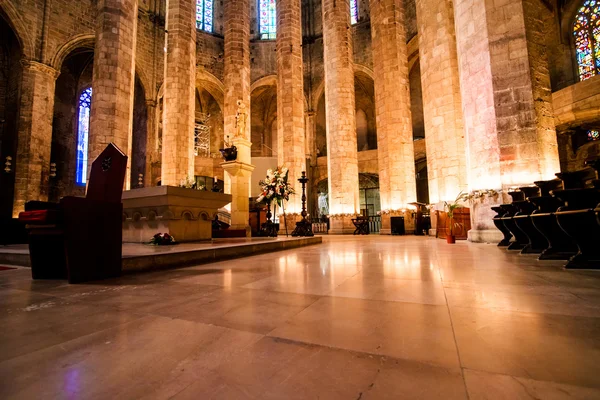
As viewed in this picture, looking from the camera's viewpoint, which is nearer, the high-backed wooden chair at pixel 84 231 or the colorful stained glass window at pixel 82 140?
the high-backed wooden chair at pixel 84 231

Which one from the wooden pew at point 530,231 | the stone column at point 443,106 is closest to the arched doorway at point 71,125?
the stone column at point 443,106

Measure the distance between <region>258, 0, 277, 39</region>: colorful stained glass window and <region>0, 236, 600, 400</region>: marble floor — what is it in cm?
2618

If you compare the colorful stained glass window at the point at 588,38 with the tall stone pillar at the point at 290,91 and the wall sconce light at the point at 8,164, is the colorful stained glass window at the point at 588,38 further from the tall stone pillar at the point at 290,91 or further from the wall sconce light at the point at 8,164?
the wall sconce light at the point at 8,164

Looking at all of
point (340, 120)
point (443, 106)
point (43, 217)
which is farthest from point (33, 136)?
point (443, 106)

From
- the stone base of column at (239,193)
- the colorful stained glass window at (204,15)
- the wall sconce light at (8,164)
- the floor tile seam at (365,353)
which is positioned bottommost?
the floor tile seam at (365,353)

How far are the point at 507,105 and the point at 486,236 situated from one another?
2.69 m

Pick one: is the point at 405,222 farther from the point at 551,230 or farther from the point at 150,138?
the point at 150,138

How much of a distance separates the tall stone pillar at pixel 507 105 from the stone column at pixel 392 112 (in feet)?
24.4

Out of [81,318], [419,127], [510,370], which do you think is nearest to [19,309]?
[81,318]

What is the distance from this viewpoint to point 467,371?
96 cm

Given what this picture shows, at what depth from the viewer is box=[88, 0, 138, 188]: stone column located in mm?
9430

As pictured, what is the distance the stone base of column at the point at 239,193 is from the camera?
29.5 ft

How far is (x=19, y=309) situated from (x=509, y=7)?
858cm

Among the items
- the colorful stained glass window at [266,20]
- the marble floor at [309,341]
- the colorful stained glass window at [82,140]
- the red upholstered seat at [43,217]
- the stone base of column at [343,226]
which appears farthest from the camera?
the colorful stained glass window at [266,20]
